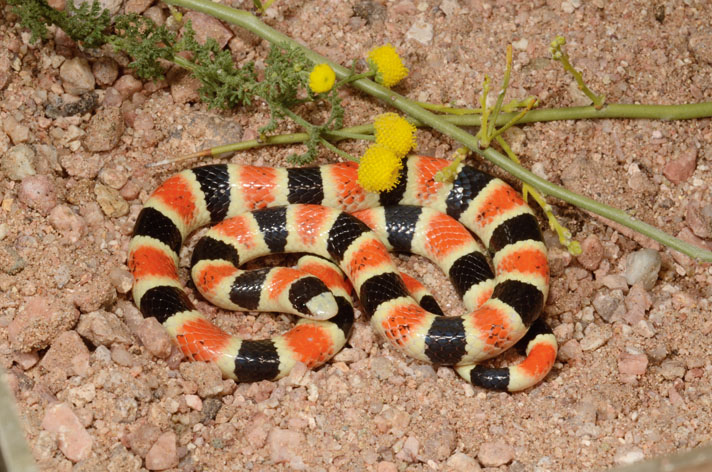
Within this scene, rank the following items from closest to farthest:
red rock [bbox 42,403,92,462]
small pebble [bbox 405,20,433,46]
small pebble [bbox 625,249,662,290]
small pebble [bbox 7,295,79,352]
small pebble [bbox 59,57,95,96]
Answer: red rock [bbox 42,403,92,462] < small pebble [bbox 7,295,79,352] < small pebble [bbox 625,249,662,290] < small pebble [bbox 59,57,95,96] < small pebble [bbox 405,20,433,46]

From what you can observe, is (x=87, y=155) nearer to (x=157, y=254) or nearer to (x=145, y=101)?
(x=145, y=101)

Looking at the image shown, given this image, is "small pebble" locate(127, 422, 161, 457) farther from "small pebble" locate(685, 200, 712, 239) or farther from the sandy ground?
"small pebble" locate(685, 200, 712, 239)

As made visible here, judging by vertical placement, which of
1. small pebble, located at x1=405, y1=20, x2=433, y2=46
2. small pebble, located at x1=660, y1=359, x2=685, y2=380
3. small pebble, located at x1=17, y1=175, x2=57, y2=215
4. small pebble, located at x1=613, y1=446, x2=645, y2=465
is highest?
small pebble, located at x1=405, y1=20, x2=433, y2=46

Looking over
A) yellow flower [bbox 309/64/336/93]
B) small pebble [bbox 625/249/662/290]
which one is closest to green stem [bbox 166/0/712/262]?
yellow flower [bbox 309/64/336/93]

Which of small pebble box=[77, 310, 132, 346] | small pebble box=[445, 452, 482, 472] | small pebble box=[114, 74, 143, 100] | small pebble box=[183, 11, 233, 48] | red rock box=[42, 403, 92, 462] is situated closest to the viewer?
red rock box=[42, 403, 92, 462]

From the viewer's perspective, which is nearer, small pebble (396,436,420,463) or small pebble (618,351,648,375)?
small pebble (396,436,420,463)

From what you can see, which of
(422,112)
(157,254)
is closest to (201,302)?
(157,254)

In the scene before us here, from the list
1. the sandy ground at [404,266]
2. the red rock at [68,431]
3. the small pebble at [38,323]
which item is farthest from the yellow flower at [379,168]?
the red rock at [68,431]
